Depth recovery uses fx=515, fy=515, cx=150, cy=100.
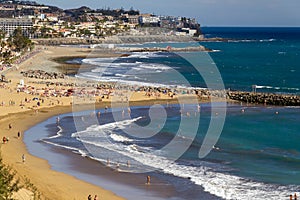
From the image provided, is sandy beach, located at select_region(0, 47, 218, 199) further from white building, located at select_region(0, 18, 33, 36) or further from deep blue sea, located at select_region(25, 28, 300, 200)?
white building, located at select_region(0, 18, 33, 36)

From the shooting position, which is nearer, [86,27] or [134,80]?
[134,80]

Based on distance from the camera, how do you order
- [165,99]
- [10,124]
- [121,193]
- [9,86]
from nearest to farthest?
[121,193], [10,124], [165,99], [9,86]

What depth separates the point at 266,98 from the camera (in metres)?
42.0

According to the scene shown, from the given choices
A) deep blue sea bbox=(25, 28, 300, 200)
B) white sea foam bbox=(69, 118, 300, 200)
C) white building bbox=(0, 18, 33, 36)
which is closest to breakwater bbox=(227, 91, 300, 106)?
deep blue sea bbox=(25, 28, 300, 200)

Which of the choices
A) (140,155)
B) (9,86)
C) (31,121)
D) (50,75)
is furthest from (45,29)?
(140,155)

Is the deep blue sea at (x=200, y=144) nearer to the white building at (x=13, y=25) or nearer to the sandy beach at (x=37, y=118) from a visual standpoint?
the sandy beach at (x=37, y=118)

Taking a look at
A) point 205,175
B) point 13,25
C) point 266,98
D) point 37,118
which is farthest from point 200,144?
A: point 13,25

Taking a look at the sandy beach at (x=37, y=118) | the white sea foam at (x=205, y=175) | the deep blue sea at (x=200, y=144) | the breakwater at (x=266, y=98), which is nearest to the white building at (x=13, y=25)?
Answer: the sandy beach at (x=37, y=118)

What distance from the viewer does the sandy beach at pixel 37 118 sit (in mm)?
19266

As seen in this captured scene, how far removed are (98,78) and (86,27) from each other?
374ft

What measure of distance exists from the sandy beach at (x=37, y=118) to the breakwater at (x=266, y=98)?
18.4 feet

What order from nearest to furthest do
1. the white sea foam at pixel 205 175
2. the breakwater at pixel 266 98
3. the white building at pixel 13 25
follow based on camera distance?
the white sea foam at pixel 205 175
the breakwater at pixel 266 98
the white building at pixel 13 25

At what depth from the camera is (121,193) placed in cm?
1916

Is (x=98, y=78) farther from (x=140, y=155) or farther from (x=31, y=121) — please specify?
(x=140, y=155)
